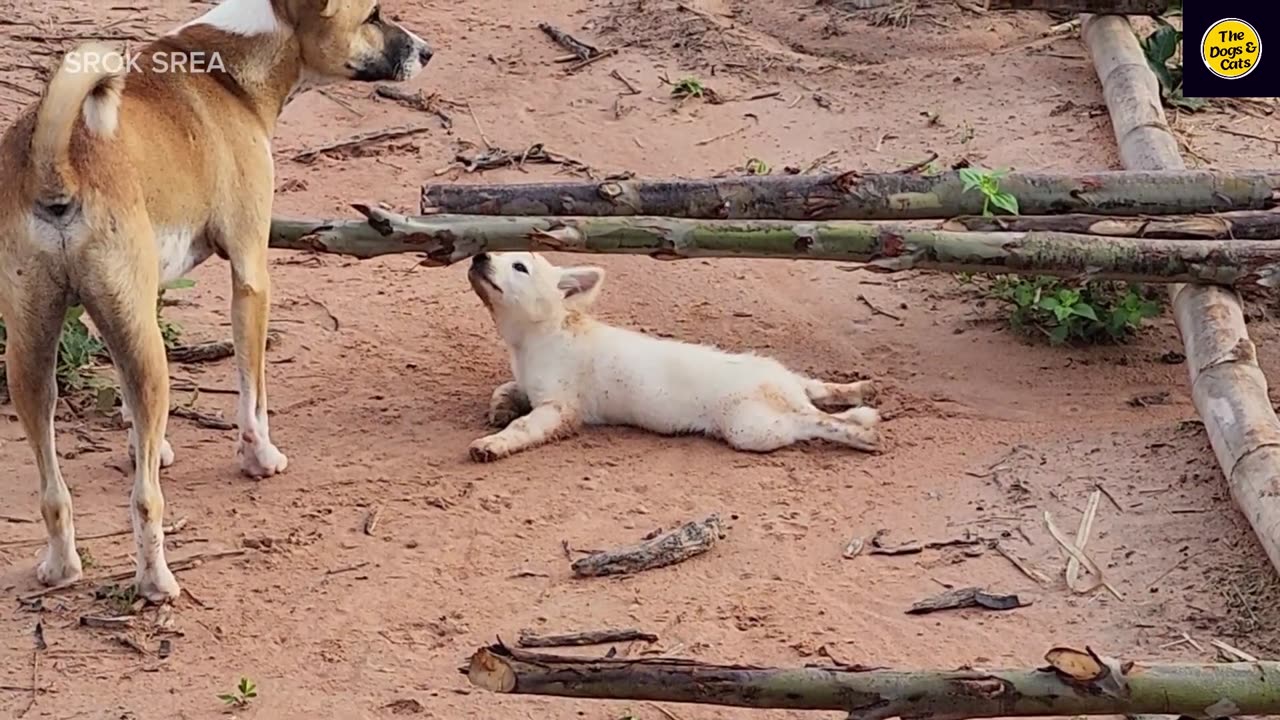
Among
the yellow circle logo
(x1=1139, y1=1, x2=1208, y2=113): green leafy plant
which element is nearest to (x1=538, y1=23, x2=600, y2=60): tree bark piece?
(x1=1139, y1=1, x2=1208, y2=113): green leafy plant

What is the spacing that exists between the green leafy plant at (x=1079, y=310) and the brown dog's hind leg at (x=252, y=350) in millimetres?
3368

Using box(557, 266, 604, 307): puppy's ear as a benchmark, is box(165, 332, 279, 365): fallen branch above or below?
below

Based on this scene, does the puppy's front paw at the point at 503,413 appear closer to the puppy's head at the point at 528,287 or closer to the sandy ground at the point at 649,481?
the sandy ground at the point at 649,481

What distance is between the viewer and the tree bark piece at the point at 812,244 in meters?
6.82

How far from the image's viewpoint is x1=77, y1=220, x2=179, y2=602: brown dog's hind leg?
5.38 m

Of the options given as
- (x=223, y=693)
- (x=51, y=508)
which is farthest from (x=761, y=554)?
(x=51, y=508)

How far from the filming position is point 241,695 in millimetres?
5090

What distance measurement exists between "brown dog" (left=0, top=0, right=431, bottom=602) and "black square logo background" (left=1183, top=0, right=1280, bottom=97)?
5.06m

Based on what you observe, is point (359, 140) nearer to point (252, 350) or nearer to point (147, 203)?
point (252, 350)

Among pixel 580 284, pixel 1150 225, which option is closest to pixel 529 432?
pixel 580 284

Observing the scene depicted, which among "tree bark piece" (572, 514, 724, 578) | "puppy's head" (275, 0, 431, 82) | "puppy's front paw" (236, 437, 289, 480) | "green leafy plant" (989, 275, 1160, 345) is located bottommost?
"puppy's front paw" (236, 437, 289, 480)

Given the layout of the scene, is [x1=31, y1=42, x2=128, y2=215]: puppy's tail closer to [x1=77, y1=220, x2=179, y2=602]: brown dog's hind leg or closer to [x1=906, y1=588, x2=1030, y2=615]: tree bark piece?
[x1=77, y1=220, x2=179, y2=602]: brown dog's hind leg

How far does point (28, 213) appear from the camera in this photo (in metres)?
5.31

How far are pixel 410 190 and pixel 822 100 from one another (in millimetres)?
2604
